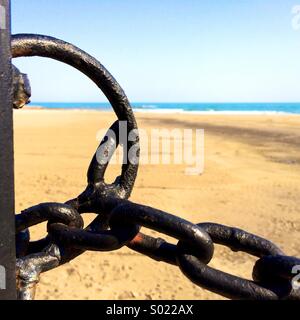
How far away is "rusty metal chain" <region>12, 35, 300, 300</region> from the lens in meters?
0.96

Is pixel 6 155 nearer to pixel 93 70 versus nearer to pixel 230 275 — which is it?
pixel 93 70

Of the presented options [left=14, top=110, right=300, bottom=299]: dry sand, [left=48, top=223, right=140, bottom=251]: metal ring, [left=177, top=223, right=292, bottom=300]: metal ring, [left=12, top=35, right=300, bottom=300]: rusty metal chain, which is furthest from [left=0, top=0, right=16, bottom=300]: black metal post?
[left=14, top=110, right=300, bottom=299]: dry sand

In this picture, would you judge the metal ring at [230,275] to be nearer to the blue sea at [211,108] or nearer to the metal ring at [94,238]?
the metal ring at [94,238]

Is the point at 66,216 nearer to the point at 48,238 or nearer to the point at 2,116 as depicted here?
the point at 48,238

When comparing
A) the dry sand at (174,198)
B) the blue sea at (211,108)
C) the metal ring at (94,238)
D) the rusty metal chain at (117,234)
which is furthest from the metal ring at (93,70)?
the blue sea at (211,108)

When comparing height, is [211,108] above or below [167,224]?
above

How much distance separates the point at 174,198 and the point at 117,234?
5646mm

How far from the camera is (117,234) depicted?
101cm

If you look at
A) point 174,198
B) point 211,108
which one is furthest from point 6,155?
point 211,108

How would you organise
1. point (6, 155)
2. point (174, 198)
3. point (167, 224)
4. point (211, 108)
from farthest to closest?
point (211, 108), point (174, 198), point (167, 224), point (6, 155)

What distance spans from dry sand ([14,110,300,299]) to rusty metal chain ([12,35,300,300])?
255 cm

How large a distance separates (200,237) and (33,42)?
22.4 inches

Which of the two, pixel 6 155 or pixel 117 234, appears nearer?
pixel 6 155

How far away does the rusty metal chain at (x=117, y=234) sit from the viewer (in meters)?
0.96
